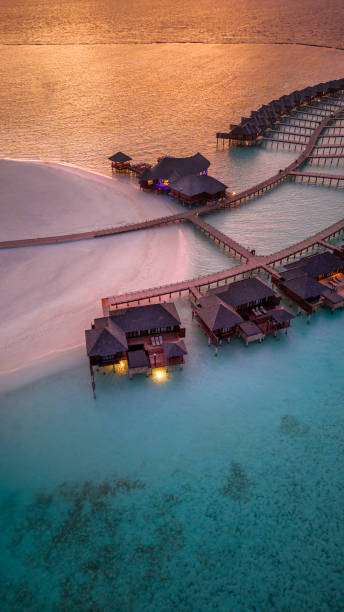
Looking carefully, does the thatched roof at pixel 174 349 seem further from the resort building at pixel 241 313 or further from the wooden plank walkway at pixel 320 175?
the wooden plank walkway at pixel 320 175

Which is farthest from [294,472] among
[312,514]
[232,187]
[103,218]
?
[232,187]

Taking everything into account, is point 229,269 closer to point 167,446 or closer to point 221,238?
point 221,238

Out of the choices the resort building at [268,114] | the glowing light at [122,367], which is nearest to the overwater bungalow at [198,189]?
the resort building at [268,114]

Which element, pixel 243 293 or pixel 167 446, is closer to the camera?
pixel 167 446

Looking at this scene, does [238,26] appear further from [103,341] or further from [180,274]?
[103,341]

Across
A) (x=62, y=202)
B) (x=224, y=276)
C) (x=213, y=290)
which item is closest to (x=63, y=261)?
(x=62, y=202)
